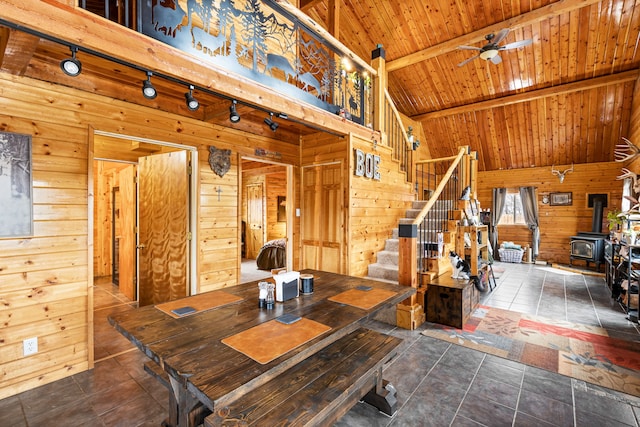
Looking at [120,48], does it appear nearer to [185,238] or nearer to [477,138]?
[185,238]

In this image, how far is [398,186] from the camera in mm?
5398

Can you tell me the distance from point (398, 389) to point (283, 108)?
2680mm

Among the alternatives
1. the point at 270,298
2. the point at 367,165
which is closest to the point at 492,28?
the point at 367,165

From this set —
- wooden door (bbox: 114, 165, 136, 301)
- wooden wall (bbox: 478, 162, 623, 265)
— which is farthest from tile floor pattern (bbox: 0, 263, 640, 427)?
wooden wall (bbox: 478, 162, 623, 265)

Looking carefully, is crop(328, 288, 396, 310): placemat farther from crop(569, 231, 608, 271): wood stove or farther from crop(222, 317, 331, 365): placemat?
crop(569, 231, 608, 271): wood stove

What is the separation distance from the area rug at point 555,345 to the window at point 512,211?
20.2 ft

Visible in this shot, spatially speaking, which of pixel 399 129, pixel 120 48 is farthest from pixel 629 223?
pixel 120 48

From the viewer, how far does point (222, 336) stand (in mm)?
1479

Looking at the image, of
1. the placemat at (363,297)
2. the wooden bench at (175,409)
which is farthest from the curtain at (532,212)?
the wooden bench at (175,409)

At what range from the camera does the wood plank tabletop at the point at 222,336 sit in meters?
1.13

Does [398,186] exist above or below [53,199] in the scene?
above

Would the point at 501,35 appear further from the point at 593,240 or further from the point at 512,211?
the point at 512,211

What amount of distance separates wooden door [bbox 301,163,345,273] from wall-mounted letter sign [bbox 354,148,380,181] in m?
0.27

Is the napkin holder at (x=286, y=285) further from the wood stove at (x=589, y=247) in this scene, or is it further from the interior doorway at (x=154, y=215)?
the wood stove at (x=589, y=247)
